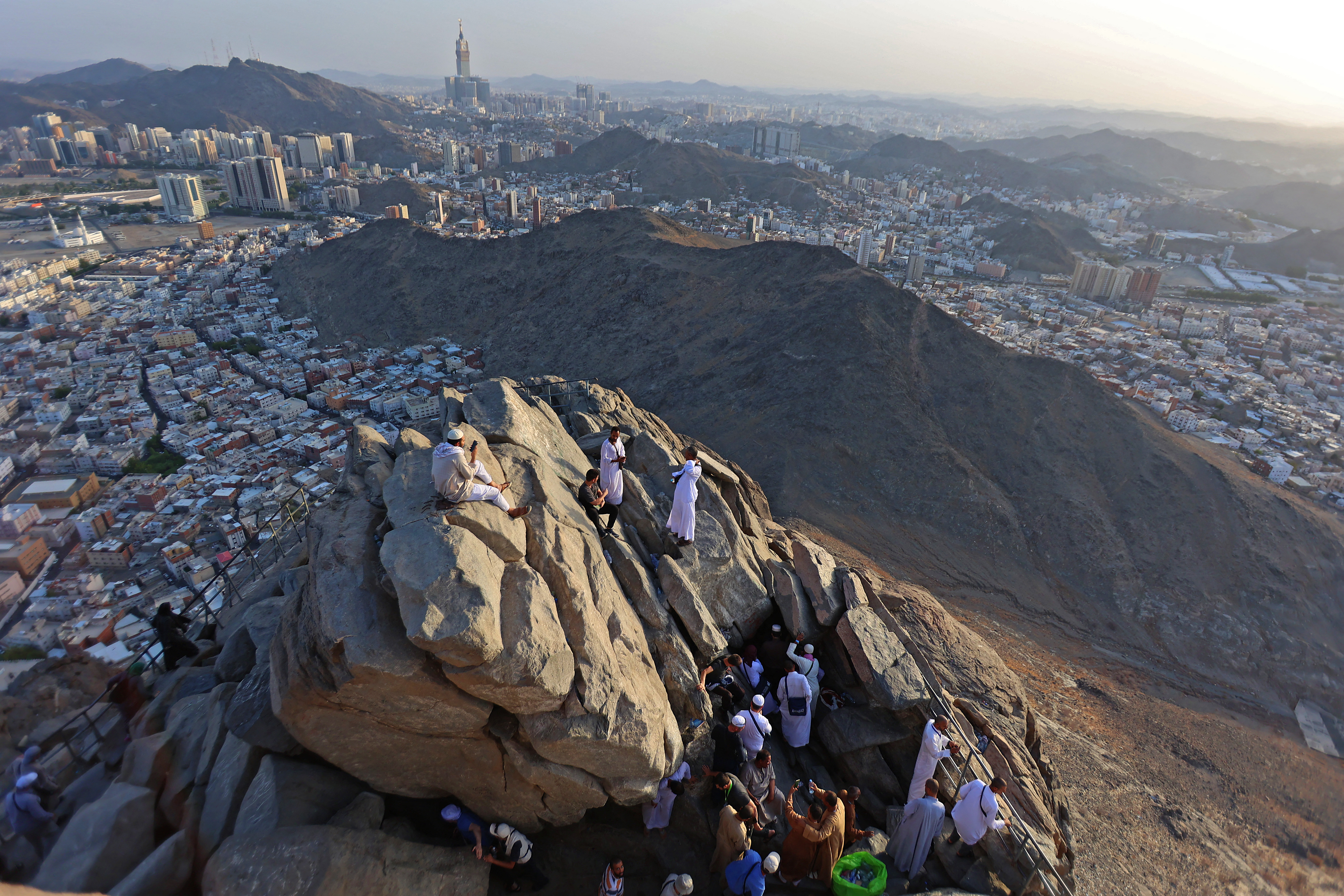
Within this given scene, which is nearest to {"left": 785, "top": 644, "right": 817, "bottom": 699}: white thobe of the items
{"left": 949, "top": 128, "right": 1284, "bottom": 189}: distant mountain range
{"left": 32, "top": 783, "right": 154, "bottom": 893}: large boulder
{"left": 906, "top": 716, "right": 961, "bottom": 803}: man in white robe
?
{"left": 906, "top": 716, "right": 961, "bottom": 803}: man in white robe

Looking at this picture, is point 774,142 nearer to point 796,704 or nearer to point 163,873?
point 796,704

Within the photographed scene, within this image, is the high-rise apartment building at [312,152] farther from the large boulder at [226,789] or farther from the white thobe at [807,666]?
the white thobe at [807,666]

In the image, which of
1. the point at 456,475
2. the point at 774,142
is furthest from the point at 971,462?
the point at 774,142

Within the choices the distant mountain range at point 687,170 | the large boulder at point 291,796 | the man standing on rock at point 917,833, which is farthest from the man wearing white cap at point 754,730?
the distant mountain range at point 687,170

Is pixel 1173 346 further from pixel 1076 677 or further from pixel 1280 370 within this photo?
pixel 1076 677

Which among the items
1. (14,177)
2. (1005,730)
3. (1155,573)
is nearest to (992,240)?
(1155,573)

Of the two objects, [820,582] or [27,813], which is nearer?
[27,813]
